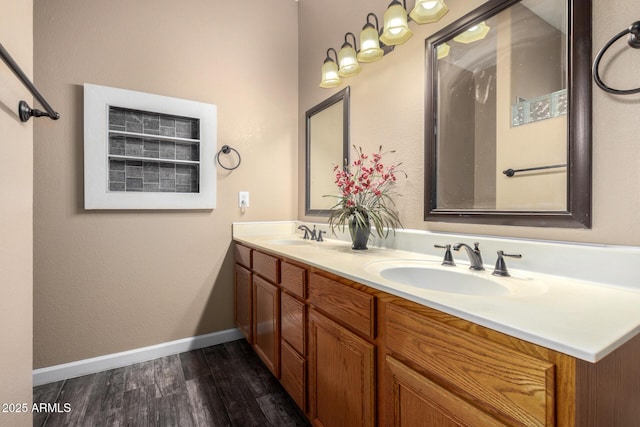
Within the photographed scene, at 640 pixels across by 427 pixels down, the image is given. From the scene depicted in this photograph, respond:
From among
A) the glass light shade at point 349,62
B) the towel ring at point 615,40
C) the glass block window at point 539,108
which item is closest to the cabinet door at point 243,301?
the glass light shade at point 349,62

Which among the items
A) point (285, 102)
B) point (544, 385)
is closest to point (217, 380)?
point (544, 385)

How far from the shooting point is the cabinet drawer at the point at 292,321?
130 centimetres

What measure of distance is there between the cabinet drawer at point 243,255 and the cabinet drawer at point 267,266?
4.5 inches

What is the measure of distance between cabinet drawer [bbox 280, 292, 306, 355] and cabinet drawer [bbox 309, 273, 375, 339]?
125 mm

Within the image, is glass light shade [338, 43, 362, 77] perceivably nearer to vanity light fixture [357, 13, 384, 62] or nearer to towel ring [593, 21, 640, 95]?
vanity light fixture [357, 13, 384, 62]

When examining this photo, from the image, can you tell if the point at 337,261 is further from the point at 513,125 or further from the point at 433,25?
the point at 433,25

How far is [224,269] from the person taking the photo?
2215 mm

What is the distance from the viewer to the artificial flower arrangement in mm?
1525

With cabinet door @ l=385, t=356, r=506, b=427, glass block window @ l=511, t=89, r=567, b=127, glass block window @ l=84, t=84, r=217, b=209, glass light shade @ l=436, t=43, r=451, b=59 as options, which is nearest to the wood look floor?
cabinet door @ l=385, t=356, r=506, b=427

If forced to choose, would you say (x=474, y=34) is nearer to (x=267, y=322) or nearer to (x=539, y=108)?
(x=539, y=108)

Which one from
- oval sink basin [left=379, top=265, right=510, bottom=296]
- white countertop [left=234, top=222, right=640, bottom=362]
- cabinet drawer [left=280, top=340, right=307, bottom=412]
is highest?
white countertop [left=234, top=222, right=640, bottom=362]

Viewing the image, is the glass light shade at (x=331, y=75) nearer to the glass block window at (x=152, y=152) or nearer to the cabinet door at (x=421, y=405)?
the glass block window at (x=152, y=152)

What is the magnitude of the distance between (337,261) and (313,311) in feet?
0.75

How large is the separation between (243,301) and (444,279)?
4.68 ft
